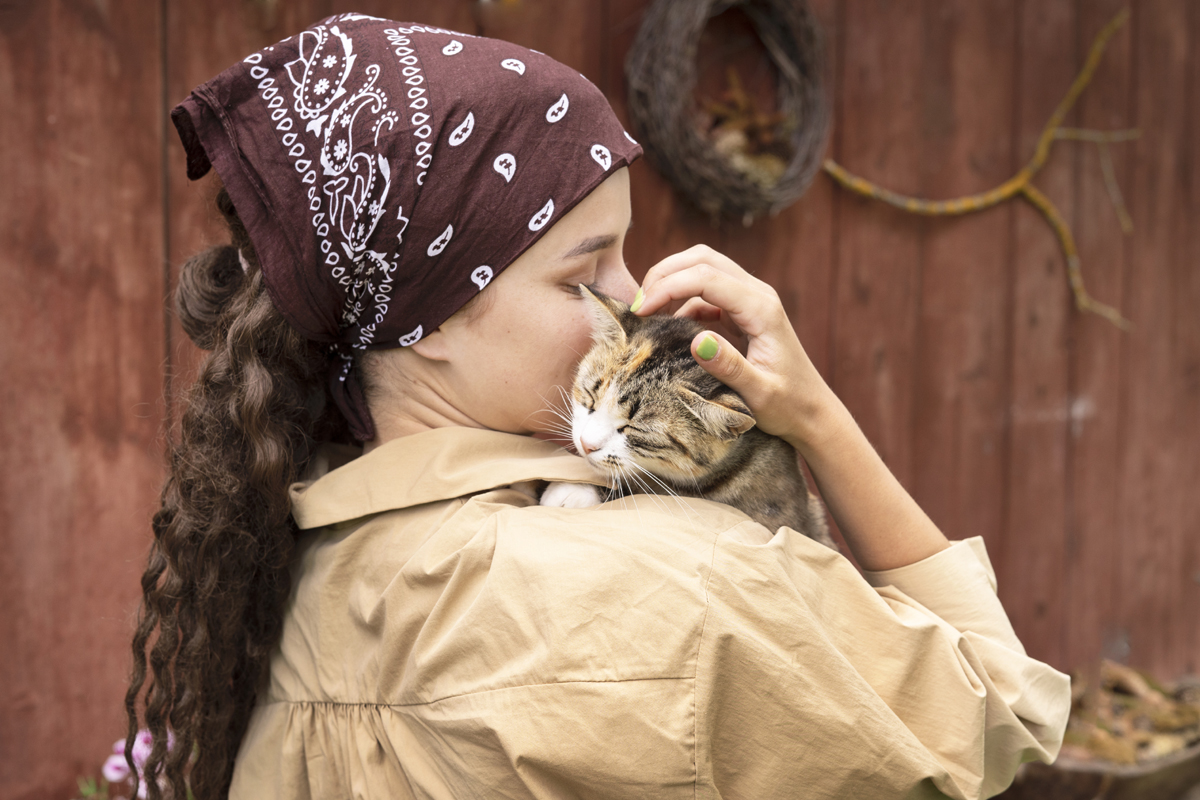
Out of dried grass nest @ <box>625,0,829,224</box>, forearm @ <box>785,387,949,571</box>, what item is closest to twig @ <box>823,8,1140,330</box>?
dried grass nest @ <box>625,0,829,224</box>

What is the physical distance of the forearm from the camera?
50.8 inches

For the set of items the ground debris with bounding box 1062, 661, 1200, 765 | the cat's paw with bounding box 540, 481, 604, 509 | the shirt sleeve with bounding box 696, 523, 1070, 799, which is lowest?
the ground debris with bounding box 1062, 661, 1200, 765

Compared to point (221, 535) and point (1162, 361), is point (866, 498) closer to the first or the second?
point (221, 535)

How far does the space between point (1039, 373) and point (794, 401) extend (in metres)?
3.14

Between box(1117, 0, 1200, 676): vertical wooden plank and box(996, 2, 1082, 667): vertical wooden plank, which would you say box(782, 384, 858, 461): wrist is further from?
box(1117, 0, 1200, 676): vertical wooden plank

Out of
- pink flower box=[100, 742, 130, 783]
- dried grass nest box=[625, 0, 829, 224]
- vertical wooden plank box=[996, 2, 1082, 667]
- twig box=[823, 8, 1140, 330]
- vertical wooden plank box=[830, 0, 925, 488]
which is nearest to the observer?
pink flower box=[100, 742, 130, 783]

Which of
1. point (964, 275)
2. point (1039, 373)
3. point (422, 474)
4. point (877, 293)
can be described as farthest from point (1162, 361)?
point (422, 474)

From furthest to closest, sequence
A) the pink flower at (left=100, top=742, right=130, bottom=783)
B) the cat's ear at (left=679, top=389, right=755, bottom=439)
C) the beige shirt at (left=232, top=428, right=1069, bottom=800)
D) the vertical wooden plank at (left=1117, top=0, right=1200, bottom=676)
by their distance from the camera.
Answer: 1. the vertical wooden plank at (left=1117, top=0, right=1200, bottom=676)
2. the pink flower at (left=100, top=742, right=130, bottom=783)
3. the cat's ear at (left=679, top=389, right=755, bottom=439)
4. the beige shirt at (left=232, top=428, right=1069, bottom=800)

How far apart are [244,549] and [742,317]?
0.85 m

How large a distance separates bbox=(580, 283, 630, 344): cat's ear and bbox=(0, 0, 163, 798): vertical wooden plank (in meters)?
1.25

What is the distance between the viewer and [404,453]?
1252 millimetres

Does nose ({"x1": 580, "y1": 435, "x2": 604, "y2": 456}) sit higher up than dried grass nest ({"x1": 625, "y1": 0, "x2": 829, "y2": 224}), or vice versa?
dried grass nest ({"x1": 625, "y1": 0, "x2": 829, "y2": 224})

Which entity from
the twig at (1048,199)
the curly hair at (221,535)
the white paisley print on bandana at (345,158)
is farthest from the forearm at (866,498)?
the twig at (1048,199)

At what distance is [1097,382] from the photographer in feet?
13.3
